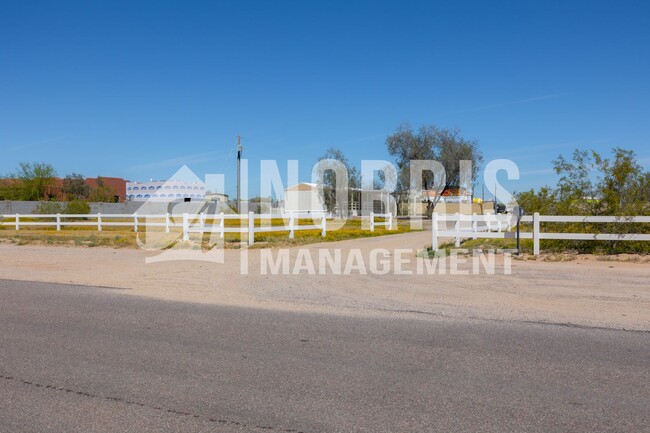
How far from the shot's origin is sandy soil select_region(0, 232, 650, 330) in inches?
351

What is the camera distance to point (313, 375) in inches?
214

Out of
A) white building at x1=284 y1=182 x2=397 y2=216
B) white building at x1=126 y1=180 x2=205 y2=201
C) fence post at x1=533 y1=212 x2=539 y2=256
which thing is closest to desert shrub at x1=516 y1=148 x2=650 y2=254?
fence post at x1=533 y1=212 x2=539 y2=256

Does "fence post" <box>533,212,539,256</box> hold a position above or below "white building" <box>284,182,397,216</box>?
below

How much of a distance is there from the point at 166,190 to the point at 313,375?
74050mm

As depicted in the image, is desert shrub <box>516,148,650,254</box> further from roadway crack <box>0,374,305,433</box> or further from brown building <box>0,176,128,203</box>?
brown building <box>0,176,128,203</box>

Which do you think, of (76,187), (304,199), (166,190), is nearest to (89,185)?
(76,187)

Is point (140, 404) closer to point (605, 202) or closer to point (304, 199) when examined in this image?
point (605, 202)

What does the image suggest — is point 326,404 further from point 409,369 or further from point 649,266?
point 649,266

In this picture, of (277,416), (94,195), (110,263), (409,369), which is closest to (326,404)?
(277,416)

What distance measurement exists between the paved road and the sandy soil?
110 cm

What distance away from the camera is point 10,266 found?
1594 centimetres

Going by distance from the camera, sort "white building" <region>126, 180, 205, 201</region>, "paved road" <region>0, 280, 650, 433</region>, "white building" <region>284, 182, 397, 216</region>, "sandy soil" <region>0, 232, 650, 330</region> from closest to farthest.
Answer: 1. "paved road" <region>0, 280, 650, 433</region>
2. "sandy soil" <region>0, 232, 650, 330</region>
3. "white building" <region>284, 182, 397, 216</region>
4. "white building" <region>126, 180, 205, 201</region>

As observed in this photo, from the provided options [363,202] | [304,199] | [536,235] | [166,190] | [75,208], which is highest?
[166,190]

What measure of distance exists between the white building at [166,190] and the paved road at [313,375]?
5646 cm
